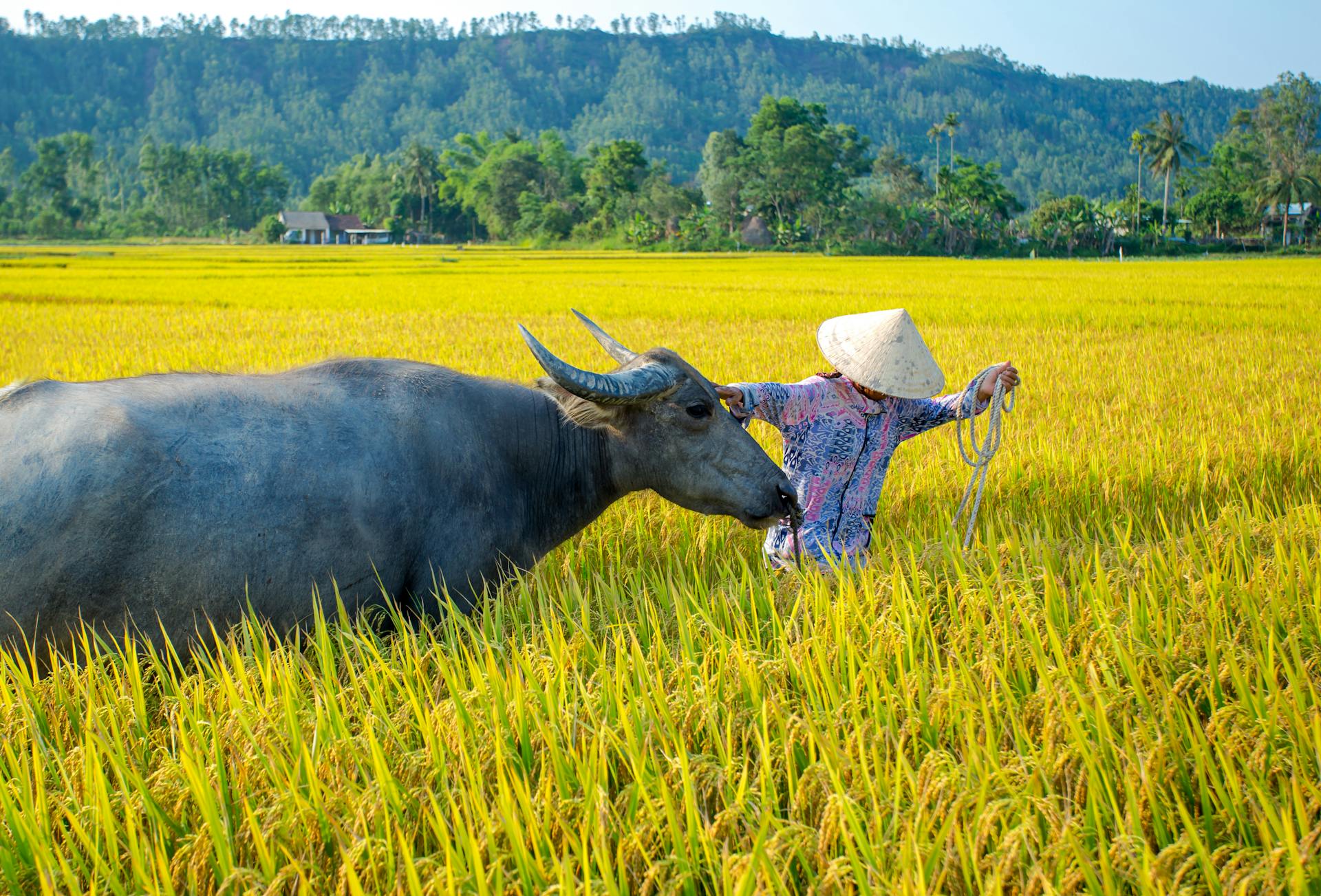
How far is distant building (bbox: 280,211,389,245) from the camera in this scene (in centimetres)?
8231

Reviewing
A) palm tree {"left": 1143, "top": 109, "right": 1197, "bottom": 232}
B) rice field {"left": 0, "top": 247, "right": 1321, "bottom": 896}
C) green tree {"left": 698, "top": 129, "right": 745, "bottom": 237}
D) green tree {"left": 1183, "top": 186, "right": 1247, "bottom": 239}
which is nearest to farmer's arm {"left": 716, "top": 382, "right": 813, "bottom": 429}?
rice field {"left": 0, "top": 247, "right": 1321, "bottom": 896}

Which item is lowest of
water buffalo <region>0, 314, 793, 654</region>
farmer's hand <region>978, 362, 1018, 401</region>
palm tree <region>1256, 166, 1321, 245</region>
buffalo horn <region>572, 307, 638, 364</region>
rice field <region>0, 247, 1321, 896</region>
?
rice field <region>0, 247, 1321, 896</region>

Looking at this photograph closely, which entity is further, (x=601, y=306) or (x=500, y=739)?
(x=601, y=306)

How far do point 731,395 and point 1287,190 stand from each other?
63.9 m

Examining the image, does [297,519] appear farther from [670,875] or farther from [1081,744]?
[1081,744]

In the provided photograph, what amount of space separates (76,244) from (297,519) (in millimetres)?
72339

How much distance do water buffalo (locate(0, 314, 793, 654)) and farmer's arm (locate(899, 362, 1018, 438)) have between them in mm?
744

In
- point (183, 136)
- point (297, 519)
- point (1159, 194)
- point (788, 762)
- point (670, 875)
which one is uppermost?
point (183, 136)

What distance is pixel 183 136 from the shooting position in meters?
182

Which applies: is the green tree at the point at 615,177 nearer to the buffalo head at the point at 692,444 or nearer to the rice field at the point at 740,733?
the buffalo head at the point at 692,444

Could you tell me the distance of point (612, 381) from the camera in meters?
2.99

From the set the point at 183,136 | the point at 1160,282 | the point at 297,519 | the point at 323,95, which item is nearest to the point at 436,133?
the point at 323,95

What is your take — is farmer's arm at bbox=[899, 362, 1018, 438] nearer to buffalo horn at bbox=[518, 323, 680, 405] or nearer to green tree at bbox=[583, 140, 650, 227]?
buffalo horn at bbox=[518, 323, 680, 405]

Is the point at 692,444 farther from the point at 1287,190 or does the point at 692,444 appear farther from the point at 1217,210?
the point at 1217,210
